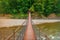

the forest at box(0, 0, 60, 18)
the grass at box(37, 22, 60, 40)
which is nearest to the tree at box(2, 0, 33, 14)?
the forest at box(0, 0, 60, 18)

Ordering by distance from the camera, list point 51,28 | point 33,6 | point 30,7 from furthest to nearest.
→ point 30,7
point 33,6
point 51,28

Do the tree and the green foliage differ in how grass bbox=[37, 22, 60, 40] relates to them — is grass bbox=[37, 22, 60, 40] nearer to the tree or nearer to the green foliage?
the green foliage

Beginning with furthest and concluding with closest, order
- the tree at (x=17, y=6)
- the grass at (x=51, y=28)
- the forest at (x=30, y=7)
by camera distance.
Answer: the tree at (x=17, y=6) → the forest at (x=30, y=7) → the grass at (x=51, y=28)

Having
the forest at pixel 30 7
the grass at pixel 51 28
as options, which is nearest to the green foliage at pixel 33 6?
the forest at pixel 30 7

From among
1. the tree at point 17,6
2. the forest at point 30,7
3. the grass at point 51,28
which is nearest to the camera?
the grass at point 51,28

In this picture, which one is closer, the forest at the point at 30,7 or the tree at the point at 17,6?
the forest at the point at 30,7

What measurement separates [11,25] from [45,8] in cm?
452

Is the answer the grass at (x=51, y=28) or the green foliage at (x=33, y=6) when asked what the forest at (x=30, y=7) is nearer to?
the green foliage at (x=33, y=6)

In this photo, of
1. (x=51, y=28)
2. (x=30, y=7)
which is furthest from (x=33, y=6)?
(x=51, y=28)

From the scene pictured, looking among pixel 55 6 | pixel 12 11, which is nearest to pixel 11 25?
pixel 12 11

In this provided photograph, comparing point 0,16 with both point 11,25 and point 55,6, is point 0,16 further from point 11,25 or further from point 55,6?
point 55,6

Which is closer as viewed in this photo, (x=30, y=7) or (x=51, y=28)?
(x=51, y=28)

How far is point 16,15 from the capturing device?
682 inches

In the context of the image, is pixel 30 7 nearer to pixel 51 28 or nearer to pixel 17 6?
pixel 17 6
